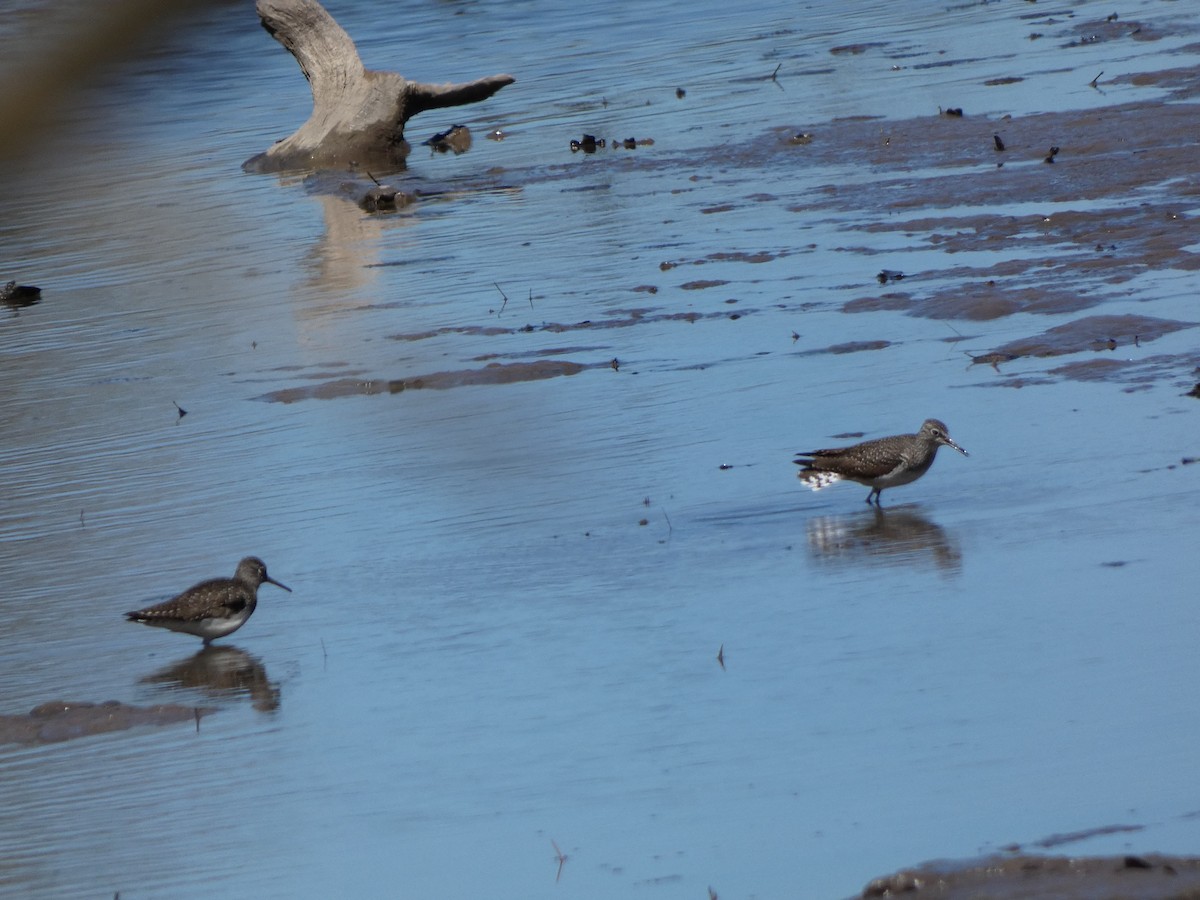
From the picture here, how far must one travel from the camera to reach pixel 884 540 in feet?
28.0

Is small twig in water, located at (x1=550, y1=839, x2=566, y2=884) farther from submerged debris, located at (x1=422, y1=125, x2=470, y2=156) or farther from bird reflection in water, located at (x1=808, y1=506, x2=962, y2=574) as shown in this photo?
submerged debris, located at (x1=422, y1=125, x2=470, y2=156)

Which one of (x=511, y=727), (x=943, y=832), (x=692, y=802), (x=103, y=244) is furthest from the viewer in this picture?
(x=103, y=244)

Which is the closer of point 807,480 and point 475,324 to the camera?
point 807,480

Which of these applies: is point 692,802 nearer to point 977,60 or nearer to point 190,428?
point 190,428

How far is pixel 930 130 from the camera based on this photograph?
61.8ft

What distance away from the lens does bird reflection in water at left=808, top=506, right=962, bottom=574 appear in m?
8.09

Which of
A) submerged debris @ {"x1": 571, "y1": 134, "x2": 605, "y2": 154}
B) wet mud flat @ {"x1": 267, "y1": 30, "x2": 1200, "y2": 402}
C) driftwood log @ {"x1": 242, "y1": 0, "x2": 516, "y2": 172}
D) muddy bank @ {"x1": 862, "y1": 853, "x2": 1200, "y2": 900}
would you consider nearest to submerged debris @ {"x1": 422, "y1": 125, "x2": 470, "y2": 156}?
driftwood log @ {"x1": 242, "y1": 0, "x2": 516, "y2": 172}

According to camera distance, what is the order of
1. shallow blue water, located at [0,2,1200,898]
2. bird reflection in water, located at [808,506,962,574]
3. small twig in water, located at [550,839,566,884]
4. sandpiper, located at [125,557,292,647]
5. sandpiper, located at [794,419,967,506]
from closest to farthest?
small twig in water, located at [550,839,566,884], shallow blue water, located at [0,2,1200,898], sandpiper, located at [125,557,292,647], bird reflection in water, located at [808,506,962,574], sandpiper, located at [794,419,967,506]

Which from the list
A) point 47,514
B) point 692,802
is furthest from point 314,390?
point 692,802

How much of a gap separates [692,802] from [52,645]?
3523 mm

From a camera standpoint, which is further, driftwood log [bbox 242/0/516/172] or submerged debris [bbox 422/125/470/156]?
submerged debris [bbox 422/125/470/156]

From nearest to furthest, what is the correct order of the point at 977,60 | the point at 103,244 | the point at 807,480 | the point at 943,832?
the point at 943,832 → the point at 807,480 → the point at 103,244 → the point at 977,60

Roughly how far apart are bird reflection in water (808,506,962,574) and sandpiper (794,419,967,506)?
18 centimetres

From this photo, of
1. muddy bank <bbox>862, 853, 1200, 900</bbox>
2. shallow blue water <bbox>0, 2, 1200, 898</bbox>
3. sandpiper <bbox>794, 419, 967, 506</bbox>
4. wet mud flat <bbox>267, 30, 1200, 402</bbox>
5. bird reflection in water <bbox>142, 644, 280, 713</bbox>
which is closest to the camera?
muddy bank <bbox>862, 853, 1200, 900</bbox>
